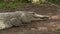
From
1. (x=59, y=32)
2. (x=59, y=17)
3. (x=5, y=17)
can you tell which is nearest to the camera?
(x=59, y=32)

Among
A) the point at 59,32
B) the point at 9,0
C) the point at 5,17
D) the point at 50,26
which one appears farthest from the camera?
the point at 9,0

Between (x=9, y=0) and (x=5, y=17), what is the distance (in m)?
3.77

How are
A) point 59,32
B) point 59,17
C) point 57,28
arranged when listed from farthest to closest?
point 59,17
point 57,28
point 59,32

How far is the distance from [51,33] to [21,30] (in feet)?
2.78

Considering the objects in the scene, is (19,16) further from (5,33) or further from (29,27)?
(5,33)

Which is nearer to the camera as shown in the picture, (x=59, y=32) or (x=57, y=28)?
(x=59, y=32)

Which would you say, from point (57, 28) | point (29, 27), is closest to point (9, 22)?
→ point (29, 27)

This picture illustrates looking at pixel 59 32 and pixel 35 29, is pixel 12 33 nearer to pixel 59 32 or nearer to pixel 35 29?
pixel 35 29

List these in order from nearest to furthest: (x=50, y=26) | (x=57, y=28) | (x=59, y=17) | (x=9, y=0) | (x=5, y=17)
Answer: (x=57, y=28), (x=50, y=26), (x=5, y=17), (x=59, y=17), (x=9, y=0)

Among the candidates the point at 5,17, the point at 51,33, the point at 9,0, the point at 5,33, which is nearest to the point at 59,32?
the point at 51,33

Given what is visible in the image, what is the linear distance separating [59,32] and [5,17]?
1768mm

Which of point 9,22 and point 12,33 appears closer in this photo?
point 12,33

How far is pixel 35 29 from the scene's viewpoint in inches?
192

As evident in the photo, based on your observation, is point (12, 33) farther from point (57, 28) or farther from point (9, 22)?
point (57, 28)
